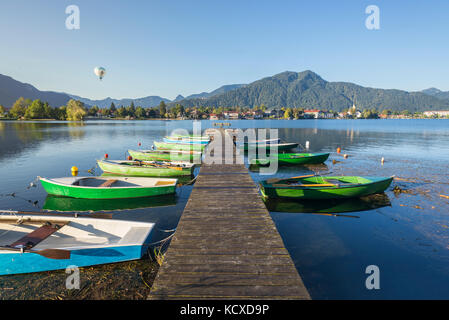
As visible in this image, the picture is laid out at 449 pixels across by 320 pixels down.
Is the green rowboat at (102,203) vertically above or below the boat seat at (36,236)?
below

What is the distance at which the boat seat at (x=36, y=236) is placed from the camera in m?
7.81

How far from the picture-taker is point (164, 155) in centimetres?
2839

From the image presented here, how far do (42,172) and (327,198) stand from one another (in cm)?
2893

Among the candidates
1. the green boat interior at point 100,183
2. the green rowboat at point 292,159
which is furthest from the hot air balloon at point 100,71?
the green rowboat at point 292,159

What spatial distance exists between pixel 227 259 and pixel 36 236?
7.62 m

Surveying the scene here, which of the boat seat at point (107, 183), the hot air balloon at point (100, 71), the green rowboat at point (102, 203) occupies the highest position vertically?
the hot air balloon at point (100, 71)

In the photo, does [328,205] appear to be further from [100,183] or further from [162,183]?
[100,183]

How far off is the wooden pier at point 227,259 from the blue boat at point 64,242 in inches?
90.0

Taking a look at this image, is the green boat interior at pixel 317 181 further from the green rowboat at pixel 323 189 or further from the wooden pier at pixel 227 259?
the wooden pier at pixel 227 259

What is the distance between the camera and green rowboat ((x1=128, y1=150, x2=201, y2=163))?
27947mm

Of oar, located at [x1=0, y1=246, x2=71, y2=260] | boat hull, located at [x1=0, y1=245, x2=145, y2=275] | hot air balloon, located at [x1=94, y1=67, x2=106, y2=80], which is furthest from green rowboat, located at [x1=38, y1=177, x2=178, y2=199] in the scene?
hot air balloon, located at [x1=94, y1=67, x2=106, y2=80]

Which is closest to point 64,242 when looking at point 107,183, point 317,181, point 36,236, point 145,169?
point 36,236

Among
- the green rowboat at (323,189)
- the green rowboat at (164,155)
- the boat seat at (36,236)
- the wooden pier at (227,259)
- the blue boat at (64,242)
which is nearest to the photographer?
the wooden pier at (227,259)
